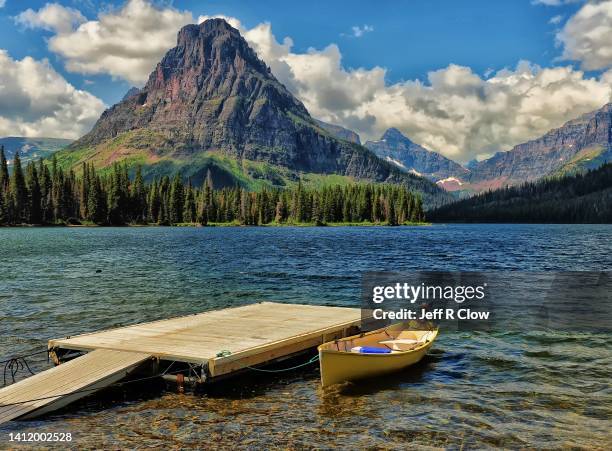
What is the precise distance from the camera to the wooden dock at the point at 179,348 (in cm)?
1806

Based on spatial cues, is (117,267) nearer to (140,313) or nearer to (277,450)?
(140,313)

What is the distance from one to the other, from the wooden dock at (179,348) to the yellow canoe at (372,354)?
2158 mm

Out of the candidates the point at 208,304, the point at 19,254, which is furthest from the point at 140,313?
the point at 19,254

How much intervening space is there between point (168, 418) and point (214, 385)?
11.4 ft

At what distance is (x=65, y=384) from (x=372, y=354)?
11.4 m

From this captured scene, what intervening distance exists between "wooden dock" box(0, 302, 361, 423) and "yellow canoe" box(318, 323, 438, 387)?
2158 millimetres

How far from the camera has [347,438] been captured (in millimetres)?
16641

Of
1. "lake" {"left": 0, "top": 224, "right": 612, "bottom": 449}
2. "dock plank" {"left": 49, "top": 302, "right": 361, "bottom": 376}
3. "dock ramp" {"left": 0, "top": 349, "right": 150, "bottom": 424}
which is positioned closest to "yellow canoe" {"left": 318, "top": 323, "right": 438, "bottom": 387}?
"lake" {"left": 0, "top": 224, "right": 612, "bottom": 449}

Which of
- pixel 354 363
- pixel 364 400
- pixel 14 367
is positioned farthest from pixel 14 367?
pixel 364 400

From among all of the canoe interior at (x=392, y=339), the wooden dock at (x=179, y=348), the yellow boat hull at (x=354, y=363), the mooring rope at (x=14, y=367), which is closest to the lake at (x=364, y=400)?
the yellow boat hull at (x=354, y=363)

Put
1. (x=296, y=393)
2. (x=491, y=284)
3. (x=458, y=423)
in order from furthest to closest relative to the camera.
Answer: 1. (x=491, y=284)
2. (x=296, y=393)
3. (x=458, y=423)

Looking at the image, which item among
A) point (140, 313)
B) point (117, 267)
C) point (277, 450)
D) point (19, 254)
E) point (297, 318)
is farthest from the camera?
point (19, 254)

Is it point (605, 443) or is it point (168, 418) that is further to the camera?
point (168, 418)

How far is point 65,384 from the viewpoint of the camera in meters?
18.5
